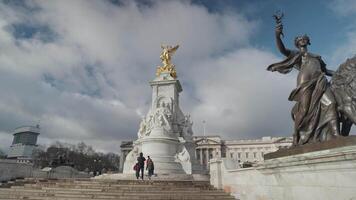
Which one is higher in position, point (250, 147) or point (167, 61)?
point (167, 61)

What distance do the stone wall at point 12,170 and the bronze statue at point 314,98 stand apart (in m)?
19.6

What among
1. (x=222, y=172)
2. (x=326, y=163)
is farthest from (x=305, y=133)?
(x=222, y=172)

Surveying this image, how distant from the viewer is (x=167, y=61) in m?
32.4

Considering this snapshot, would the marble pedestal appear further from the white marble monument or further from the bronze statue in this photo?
the white marble monument

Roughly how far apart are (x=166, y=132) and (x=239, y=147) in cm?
7507

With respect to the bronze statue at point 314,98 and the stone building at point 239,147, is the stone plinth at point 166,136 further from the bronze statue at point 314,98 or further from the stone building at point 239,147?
the stone building at point 239,147

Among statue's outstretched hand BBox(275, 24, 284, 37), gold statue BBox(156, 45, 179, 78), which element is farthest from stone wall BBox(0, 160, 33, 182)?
statue's outstretched hand BBox(275, 24, 284, 37)

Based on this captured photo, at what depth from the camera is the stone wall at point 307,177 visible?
459 centimetres

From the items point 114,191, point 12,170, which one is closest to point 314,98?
point 114,191

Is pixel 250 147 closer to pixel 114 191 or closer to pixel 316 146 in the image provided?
pixel 114 191

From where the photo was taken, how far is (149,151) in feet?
75.0

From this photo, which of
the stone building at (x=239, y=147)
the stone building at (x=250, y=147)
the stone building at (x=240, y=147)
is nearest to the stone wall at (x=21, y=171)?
the stone building at (x=239, y=147)

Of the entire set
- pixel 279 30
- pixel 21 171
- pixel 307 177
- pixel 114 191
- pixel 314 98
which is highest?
pixel 279 30

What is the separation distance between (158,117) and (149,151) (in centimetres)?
389
